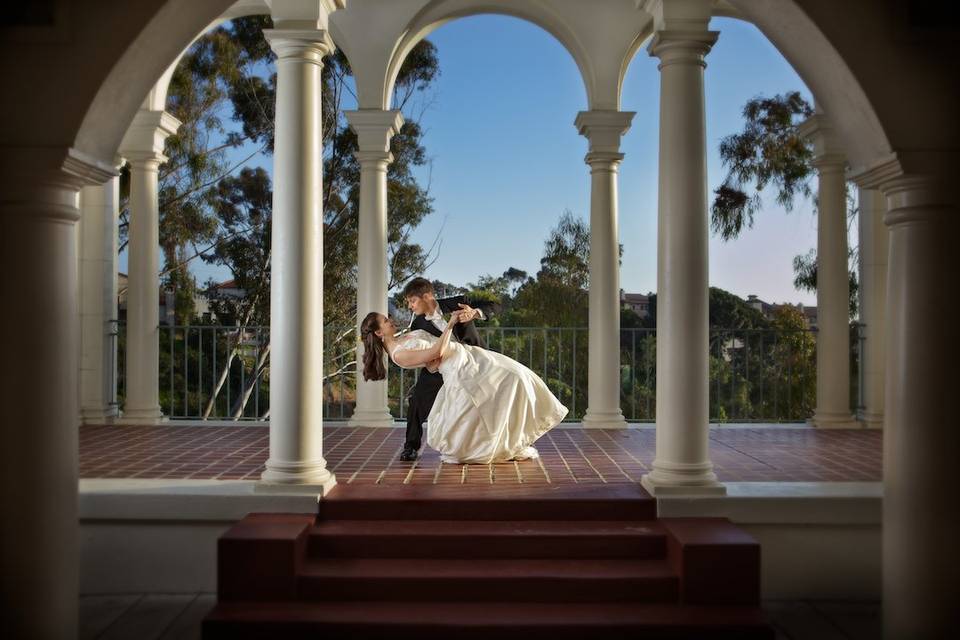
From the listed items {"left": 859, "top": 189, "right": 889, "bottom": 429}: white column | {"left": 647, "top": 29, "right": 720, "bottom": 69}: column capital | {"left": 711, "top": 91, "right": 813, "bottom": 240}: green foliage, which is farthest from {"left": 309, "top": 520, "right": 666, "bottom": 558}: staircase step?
{"left": 711, "top": 91, "right": 813, "bottom": 240}: green foliage

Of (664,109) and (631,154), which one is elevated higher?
(631,154)

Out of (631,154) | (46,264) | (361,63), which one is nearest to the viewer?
(46,264)

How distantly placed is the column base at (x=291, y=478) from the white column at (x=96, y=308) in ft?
18.5

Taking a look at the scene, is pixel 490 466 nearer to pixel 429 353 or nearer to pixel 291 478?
pixel 429 353

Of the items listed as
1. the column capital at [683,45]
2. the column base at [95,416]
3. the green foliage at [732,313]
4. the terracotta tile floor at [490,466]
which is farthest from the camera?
the green foliage at [732,313]

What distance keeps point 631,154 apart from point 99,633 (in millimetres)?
22149

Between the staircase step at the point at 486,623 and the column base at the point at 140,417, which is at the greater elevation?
the column base at the point at 140,417

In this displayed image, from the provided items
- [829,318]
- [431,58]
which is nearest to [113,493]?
[829,318]

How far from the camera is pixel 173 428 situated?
9.85 metres

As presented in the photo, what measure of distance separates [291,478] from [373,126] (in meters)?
5.34

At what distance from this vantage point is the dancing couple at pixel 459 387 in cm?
718

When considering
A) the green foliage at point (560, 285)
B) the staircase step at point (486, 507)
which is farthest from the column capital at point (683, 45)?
the green foliage at point (560, 285)

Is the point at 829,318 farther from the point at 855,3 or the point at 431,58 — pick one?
the point at 431,58

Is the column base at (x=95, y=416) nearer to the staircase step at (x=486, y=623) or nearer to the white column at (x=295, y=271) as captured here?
the white column at (x=295, y=271)
